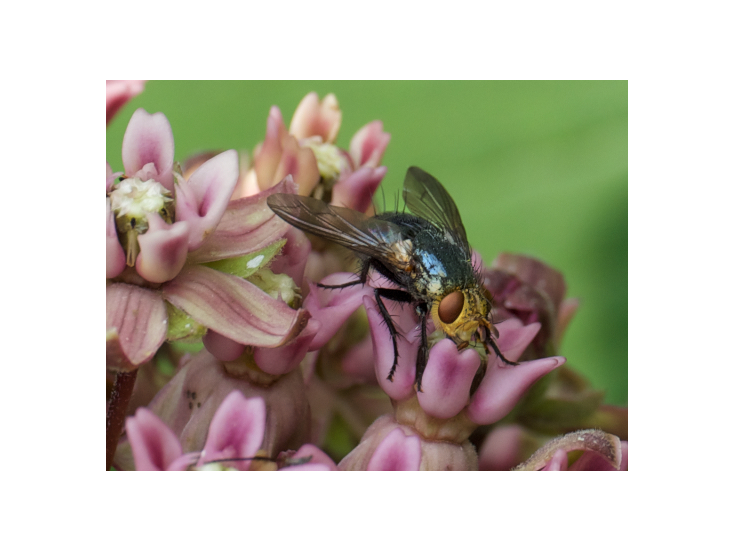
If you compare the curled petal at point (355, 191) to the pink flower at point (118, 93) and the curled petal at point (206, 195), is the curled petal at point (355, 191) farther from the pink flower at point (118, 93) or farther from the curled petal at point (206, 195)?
the pink flower at point (118, 93)

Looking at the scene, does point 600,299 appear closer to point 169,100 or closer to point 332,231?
point 332,231

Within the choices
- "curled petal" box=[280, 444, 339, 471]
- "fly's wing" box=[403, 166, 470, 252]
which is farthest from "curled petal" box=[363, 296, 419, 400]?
"fly's wing" box=[403, 166, 470, 252]

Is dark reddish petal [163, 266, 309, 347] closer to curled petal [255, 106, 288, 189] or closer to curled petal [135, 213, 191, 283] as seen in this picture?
curled petal [135, 213, 191, 283]

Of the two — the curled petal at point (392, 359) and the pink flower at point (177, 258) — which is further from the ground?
the pink flower at point (177, 258)

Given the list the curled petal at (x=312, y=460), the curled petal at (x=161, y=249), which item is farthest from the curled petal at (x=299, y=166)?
the curled petal at (x=312, y=460)

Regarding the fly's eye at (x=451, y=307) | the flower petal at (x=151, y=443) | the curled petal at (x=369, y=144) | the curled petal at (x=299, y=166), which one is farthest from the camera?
the curled petal at (x=369, y=144)

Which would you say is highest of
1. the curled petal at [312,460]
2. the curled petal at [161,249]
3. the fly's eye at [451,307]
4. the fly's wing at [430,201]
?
the fly's wing at [430,201]
